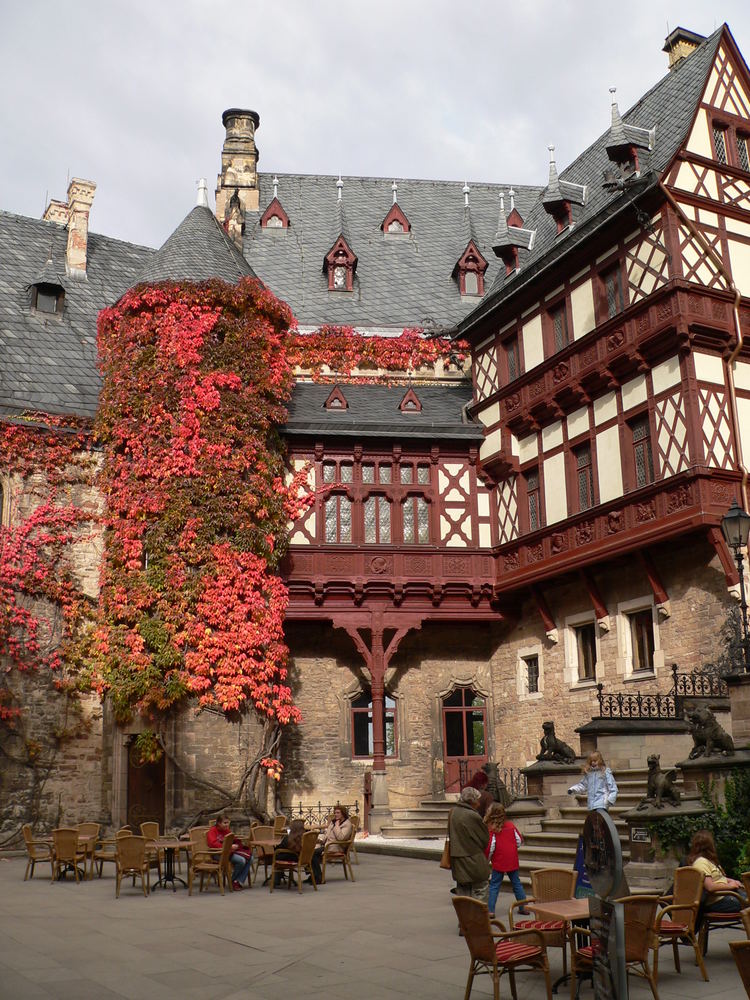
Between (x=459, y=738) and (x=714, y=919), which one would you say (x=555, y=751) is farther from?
(x=459, y=738)

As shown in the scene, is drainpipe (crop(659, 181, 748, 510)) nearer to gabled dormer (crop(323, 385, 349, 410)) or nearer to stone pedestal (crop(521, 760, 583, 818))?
stone pedestal (crop(521, 760, 583, 818))

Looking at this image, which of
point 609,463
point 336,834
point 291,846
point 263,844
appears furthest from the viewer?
point 609,463

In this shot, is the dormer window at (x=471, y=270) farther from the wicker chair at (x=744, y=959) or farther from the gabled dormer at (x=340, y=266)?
the wicker chair at (x=744, y=959)

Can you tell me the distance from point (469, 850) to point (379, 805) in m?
12.1

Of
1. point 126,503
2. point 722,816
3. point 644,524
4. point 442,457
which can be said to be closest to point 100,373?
point 126,503

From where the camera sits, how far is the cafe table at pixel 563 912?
7.06 meters

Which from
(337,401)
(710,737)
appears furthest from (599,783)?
(337,401)

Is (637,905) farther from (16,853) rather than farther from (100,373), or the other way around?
(100,373)

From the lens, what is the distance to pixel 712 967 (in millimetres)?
7641

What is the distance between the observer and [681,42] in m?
25.8

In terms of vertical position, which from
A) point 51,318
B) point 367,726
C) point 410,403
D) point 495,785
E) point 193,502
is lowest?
point 495,785

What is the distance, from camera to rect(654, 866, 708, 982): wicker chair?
7.29m

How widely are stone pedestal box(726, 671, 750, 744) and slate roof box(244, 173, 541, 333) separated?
16.0 m

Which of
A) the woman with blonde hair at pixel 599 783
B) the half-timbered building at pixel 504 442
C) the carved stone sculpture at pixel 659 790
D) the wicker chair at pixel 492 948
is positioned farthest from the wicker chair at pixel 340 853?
the wicker chair at pixel 492 948
